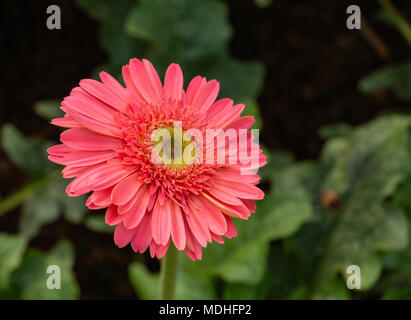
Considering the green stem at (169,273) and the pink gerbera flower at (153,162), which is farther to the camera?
A: the green stem at (169,273)

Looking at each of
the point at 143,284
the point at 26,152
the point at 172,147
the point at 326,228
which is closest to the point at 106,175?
the point at 172,147

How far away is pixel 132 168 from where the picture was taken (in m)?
0.74

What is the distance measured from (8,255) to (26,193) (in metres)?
0.40

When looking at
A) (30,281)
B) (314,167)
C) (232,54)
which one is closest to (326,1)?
(232,54)

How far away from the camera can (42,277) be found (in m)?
1.53

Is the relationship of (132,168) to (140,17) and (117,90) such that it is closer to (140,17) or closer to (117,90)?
(117,90)

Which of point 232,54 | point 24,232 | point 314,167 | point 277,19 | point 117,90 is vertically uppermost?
point 277,19

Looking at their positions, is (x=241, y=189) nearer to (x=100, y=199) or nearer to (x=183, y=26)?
(x=100, y=199)

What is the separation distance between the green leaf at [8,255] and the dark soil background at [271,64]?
615 millimetres

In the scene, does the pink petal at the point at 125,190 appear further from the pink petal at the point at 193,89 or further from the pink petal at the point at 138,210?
the pink petal at the point at 193,89

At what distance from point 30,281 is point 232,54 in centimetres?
135

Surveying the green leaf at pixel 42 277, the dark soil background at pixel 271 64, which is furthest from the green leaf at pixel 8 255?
the dark soil background at pixel 271 64

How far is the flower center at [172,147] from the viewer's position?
0.78 meters
